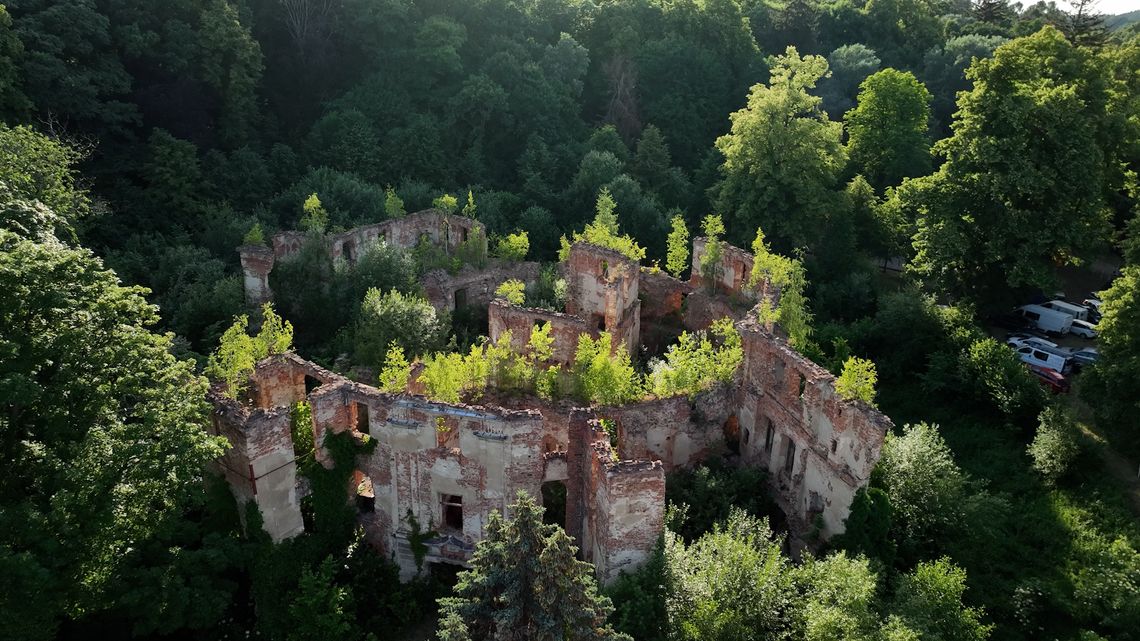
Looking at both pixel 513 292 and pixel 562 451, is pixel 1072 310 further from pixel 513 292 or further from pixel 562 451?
pixel 562 451

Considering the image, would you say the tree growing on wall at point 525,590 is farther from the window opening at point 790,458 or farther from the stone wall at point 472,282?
the stone wall at point 472,282

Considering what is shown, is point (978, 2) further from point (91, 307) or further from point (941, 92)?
point (91, 307)

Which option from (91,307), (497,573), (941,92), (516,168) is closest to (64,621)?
(91,307)

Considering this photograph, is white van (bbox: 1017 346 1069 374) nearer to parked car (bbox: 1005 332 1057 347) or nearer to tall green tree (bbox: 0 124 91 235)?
parked car (bbox: 1005 332 1057 347)

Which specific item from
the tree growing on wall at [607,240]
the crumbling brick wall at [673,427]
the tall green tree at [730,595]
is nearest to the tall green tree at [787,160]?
the tree growing on wall at [607,240]

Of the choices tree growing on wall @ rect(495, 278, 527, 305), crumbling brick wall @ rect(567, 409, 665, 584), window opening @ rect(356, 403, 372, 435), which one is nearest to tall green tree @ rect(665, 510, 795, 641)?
crumbling brick wall @ rect(567, 409, 665, 584)
